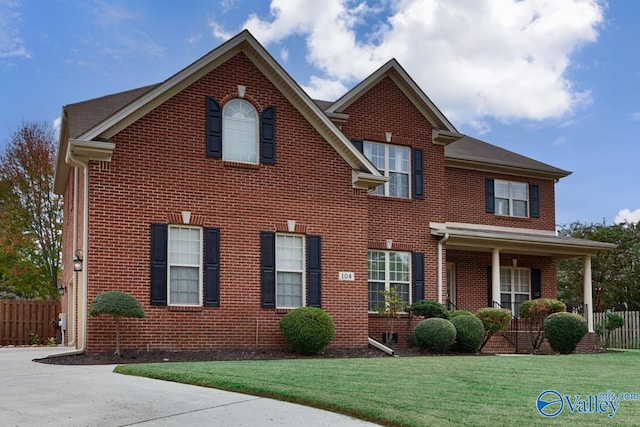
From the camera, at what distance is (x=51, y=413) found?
8.91 m

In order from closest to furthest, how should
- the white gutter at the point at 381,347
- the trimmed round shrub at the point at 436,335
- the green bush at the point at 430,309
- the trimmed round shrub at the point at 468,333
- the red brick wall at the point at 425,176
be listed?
1. the white gutter at the point at 381,347
2. the trimmed round shrub at the point at 436,335
3. the trimmed round shrub at the point at 468,333
4. the green bush at the point at 430,309
5. the red brick wall at the point at 425,176

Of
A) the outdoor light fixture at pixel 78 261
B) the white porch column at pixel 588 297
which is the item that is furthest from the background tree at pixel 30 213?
the white porch column at pixel 588 297

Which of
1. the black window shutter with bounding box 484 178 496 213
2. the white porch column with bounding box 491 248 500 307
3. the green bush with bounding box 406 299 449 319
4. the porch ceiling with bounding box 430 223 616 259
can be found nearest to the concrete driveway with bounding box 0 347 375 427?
the green bush with bounding box 406 299 449 319

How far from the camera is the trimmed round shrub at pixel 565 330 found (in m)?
21.5

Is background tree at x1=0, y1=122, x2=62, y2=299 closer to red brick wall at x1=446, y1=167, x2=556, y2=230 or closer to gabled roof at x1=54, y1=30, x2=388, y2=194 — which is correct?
gabled roof at x1=54, y1=30, x2=388, y2=194

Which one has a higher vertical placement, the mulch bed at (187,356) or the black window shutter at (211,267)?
the black window shutter at (211,267)

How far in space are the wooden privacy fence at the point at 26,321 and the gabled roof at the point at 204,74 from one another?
27.2 ft

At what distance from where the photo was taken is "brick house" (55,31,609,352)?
1723cm

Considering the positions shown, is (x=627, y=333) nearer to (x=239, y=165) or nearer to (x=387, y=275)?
(x=387, y=275)

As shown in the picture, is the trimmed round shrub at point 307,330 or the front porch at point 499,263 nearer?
the trimmed round shrub at point 307,330

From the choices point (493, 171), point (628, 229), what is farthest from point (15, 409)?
point (628, 229)

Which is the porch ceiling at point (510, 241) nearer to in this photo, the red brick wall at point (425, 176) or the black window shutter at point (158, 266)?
the red brick wall at point (425, 176)

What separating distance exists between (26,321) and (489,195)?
55.4 ft

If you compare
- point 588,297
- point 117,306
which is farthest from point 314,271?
point 588,297
